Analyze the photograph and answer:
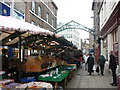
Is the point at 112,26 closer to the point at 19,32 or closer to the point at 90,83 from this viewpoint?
the point at 90,83

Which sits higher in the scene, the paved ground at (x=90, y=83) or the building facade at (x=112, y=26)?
the building facade at (x=112, y=26)

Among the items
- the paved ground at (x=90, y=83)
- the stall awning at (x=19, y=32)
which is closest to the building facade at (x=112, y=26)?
the paved ground at (x=90, y=83)

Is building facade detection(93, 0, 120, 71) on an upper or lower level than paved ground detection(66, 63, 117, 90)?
upper

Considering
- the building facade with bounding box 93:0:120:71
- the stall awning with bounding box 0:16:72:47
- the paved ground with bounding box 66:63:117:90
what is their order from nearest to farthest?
the stall awning with bounding box 0:16:72:47 → the paved ground with bounding box 66:63:117:90 → the building facade with bounding box 93:0:120:71

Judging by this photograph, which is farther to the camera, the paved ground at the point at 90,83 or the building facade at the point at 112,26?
the building facade at the point at 112,26

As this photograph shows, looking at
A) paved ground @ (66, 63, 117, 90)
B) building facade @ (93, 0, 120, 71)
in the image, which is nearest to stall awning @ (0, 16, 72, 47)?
paved ground @ (66, 63, 117, 90)

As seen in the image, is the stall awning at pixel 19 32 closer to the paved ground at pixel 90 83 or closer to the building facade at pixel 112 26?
the paved ground at pixel 90 83

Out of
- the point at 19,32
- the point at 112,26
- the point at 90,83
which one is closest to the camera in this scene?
the point at 19,32

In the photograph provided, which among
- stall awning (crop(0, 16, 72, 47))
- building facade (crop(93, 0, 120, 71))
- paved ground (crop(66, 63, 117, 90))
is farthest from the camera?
building facade (crop(93, 0, 120, 71))

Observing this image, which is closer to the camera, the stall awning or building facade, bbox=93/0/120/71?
the stall awning

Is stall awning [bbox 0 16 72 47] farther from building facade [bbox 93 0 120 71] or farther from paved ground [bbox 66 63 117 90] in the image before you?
building facade [bbox 93 0 120 71]

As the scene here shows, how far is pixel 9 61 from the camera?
694cm

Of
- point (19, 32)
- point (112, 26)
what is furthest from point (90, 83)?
point (19, 32)

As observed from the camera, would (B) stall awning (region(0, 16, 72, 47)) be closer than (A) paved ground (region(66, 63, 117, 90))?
Yes
